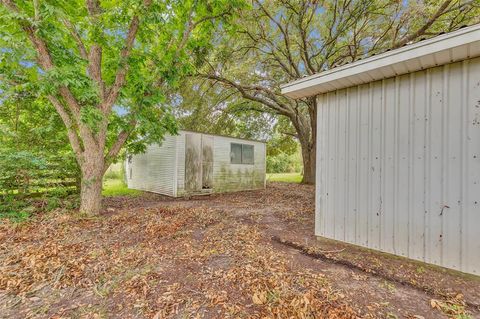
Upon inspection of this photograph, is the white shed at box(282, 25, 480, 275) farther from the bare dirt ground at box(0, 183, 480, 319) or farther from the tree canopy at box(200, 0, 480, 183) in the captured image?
the tree canopy at box(200, 0, 480, 183)

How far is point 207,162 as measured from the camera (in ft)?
30.7

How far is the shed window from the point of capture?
10.3 meters

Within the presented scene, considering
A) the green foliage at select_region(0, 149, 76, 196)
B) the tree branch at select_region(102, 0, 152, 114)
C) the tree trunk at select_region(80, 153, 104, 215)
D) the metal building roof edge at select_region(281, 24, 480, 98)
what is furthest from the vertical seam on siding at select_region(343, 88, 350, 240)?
the green foliage at select_region(0, 149, 76, 196)

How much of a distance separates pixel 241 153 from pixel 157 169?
3.86 m

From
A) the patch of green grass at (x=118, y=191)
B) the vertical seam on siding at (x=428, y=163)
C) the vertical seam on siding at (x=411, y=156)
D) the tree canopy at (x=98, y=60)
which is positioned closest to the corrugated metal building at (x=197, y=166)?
the patch of green grass at (x=118, y=191)

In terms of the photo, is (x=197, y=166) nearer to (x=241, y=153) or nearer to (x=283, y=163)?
(x=241, y=153)

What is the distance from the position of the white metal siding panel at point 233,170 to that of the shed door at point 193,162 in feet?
2.52

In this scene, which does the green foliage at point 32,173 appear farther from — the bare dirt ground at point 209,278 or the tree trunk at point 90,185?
the bare dirt ground at point 209,278

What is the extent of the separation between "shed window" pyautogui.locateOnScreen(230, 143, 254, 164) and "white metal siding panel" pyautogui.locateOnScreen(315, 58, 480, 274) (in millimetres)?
6657

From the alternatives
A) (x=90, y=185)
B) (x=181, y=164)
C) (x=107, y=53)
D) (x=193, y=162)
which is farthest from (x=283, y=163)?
(x=90, y=185)

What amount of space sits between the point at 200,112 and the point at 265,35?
4.43 m

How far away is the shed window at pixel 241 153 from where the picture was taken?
1034 centimetres

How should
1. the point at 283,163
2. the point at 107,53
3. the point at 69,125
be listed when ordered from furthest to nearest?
1. the point at 283,163
2. the point at 107,53
3. the point at 69,125

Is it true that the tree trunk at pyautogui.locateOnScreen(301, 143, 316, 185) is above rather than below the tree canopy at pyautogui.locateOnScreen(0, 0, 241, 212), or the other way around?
below
